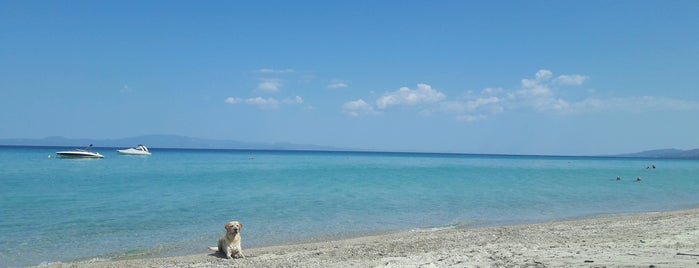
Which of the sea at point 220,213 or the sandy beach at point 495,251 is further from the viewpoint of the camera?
the sea at point 220,213

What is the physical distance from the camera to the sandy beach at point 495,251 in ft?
26.0

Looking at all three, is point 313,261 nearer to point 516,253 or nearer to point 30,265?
point 516,253

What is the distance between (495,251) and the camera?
950 centimetres

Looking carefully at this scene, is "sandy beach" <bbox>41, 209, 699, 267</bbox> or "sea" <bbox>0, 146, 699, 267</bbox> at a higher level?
"sandy beach" <bbox>41, 209, 699, 267</bbox>

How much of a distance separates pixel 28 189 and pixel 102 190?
145 inches

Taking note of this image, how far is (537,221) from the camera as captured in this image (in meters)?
17.4

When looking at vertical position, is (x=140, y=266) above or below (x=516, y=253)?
below

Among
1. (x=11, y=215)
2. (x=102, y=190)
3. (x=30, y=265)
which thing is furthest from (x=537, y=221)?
(x=102, y=190)

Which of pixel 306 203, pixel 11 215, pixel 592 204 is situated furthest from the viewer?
pixel 592 204

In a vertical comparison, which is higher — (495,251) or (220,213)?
(495,251)

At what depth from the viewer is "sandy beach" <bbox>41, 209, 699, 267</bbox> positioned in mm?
7916

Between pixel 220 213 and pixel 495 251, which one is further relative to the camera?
pixel 220 213

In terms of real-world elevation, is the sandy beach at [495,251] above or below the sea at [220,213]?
above

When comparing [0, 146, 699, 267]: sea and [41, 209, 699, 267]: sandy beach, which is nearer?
[41, 209, 699, 267]: sandy beach
